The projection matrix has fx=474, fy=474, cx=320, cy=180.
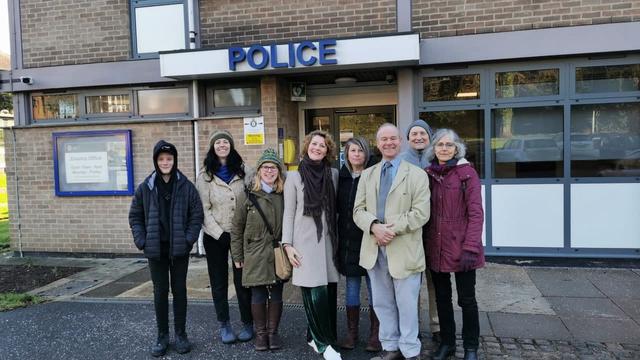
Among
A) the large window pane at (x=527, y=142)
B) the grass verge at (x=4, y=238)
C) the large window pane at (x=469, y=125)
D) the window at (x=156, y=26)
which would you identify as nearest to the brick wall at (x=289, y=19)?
the window at (x=156, y=26)

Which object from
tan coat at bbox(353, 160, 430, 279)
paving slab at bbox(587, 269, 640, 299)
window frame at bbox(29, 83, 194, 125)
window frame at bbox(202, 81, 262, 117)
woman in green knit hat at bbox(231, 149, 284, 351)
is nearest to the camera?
tan coat at bbox(353, 160, 430, 279)

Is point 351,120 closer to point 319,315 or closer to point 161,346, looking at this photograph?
point 319,315

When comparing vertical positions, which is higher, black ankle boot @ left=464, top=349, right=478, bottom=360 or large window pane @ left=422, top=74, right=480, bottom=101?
large window pane @ left=422, top=74, right=480, bottom=101

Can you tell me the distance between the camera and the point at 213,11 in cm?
701

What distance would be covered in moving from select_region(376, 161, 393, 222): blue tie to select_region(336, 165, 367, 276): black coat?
9.8 inches

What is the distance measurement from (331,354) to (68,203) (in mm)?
5789

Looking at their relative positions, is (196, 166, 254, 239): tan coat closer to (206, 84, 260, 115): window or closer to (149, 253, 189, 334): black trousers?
(149, 253, 189, 334): black trousers

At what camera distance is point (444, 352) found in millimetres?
3670

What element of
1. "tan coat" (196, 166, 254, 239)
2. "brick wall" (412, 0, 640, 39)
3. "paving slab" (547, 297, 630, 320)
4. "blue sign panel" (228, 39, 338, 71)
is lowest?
"paving slab" (547, 297, 630, 320)

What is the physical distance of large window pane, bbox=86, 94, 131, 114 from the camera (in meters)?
7.49

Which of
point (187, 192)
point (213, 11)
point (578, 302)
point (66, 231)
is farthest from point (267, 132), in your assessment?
point (578, 302)

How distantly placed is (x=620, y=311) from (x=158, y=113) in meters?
6.54

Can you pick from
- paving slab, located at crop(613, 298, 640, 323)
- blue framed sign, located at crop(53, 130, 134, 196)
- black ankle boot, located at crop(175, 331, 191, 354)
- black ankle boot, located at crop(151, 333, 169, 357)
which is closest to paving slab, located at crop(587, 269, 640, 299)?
paving slab, located at crop(613, 298, 640, 323)

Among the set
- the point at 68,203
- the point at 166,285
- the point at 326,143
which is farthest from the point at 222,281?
the point at 68,203
